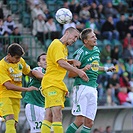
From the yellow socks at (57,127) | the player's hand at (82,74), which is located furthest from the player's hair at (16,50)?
the yellow socks at (57,127)

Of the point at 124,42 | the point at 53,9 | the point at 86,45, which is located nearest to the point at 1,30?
the point at 53,9

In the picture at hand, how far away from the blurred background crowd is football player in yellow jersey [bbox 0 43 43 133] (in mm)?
6743

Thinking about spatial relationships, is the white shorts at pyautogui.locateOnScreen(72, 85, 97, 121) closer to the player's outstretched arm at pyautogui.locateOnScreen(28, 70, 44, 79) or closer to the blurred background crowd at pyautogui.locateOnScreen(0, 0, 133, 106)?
the player's outstretched arm at pyautogui.locateOnScreen(28, 70, 44, 79)

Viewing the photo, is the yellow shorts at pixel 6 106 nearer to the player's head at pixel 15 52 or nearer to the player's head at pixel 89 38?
the player's head at pixel 15 52

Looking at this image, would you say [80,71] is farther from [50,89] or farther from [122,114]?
[122,114]

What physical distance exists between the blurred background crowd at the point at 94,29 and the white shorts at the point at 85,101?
728 cm

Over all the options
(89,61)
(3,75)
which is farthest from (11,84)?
(89,61)

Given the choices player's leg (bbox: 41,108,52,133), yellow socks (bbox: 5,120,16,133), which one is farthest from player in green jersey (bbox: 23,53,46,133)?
player's leg (bbox: 41,108,52,133)

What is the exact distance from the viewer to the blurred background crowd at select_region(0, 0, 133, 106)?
A: 23.0 m

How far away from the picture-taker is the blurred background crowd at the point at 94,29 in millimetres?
22953

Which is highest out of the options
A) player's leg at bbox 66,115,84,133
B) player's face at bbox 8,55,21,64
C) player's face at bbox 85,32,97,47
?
player's face at bbox 85,32,97,47

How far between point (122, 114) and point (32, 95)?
9.25 m

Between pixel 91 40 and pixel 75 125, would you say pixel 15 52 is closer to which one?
pixel 91 40

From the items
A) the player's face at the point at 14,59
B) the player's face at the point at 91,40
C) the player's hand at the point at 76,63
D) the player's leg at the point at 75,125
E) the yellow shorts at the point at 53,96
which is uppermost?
the player's face at the point at 91,40
